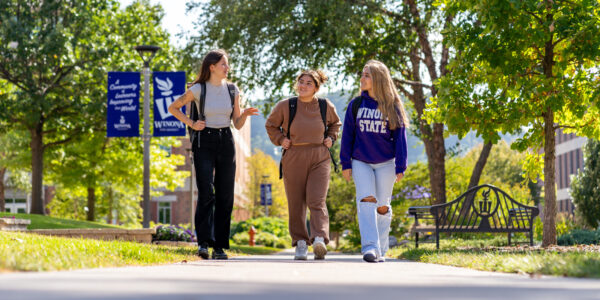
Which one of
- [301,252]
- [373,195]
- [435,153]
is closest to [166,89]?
[435,153]

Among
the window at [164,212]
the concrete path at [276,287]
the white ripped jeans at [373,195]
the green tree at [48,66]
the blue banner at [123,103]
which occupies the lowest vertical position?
the window at [164,212]

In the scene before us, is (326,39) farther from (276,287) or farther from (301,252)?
(276,287)

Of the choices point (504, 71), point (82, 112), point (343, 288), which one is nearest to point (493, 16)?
point (504, 71)

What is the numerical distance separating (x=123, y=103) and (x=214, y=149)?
11.6 meters

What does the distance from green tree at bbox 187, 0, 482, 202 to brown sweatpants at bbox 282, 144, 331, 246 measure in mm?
8569

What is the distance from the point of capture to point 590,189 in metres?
36.4

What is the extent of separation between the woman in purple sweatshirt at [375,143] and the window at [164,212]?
5648cm

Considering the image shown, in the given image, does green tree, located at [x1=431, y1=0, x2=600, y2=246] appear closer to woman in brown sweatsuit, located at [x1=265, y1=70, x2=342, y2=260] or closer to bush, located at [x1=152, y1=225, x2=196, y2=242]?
woman in brown sweatsuit, located at [x1=265, y1=70, x2=342, y2=260]

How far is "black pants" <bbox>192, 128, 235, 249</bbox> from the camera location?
841 centimetres

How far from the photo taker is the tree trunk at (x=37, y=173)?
26.8 m

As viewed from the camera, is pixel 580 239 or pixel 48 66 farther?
pixel 48 66

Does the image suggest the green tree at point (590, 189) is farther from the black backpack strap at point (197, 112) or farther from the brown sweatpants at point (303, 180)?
the black backpack strap at point (197, 112)

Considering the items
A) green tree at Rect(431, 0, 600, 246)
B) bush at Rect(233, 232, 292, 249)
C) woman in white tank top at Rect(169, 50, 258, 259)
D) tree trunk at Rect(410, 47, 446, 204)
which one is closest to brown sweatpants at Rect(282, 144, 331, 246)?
woman in white tank top at Rect(169, 50, 258, 259)

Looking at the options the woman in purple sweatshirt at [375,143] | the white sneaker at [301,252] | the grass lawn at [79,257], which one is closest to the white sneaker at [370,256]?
the woman in purple sweatshirt at [375,143]
